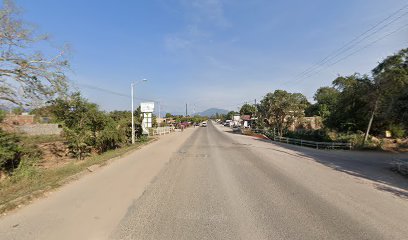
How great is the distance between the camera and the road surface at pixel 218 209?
5.36 meters

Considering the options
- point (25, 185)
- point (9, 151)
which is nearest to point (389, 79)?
point (25, 185)

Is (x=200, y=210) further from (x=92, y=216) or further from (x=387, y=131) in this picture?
(x=387, y=131)

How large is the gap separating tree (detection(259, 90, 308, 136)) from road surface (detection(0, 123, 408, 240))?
2836 cm

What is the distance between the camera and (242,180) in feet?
33.4

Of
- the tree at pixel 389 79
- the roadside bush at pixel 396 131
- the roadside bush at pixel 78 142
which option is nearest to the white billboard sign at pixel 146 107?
the roadside bush at pixel 78 142

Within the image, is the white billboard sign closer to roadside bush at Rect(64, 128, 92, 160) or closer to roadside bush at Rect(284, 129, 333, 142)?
roadside bush at Rect(64, 128, 92, 160)

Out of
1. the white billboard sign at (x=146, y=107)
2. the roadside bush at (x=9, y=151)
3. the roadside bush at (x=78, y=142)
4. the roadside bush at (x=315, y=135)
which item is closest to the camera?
the roadside bush at (x=9, y=151)

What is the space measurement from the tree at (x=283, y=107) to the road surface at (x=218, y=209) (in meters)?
28.4

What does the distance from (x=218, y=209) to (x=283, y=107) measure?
113 feet

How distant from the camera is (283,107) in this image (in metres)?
39.2

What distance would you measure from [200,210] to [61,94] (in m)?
14.4

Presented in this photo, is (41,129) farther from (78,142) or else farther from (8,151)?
(8,151)

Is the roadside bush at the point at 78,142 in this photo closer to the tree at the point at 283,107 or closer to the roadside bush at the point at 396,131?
the tree at the point at 283,107

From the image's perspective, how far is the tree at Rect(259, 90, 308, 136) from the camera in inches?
1529
